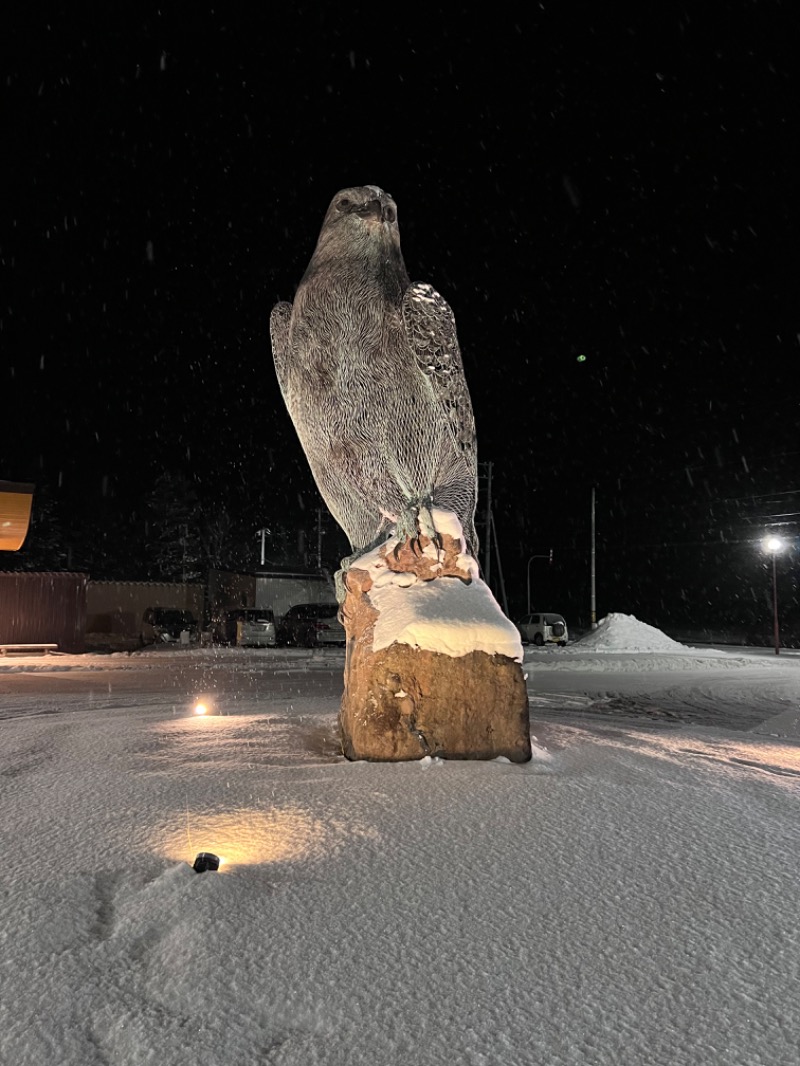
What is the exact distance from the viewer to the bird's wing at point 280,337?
584 centimetres

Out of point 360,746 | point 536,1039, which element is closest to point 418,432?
point 360,746

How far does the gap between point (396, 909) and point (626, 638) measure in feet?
70.8

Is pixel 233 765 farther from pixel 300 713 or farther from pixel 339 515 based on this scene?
pixel 300 713

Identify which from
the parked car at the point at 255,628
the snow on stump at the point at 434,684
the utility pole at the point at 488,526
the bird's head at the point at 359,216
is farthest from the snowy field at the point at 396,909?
the utility pole at the point at 488,526

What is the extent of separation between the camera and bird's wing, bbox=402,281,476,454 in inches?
210

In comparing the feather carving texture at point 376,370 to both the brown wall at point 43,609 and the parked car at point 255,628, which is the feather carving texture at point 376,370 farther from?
the parked car at point 255,628

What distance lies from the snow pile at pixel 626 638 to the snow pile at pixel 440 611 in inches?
704

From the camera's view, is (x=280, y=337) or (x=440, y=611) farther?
(x=280, y=337)

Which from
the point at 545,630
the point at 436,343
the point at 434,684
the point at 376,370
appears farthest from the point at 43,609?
the point at 434,684

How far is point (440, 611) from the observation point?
496 centimetres

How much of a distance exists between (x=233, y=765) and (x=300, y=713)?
110 inches

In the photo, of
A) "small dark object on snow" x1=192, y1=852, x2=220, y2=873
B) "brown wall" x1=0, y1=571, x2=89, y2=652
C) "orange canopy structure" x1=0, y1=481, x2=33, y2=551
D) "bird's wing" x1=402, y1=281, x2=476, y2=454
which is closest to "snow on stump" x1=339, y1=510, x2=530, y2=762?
"bird's wing" x1=402, y1=281, x2=476, y2=454

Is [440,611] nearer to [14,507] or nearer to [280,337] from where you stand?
[280,337]

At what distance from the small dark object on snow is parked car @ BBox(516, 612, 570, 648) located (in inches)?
1030
